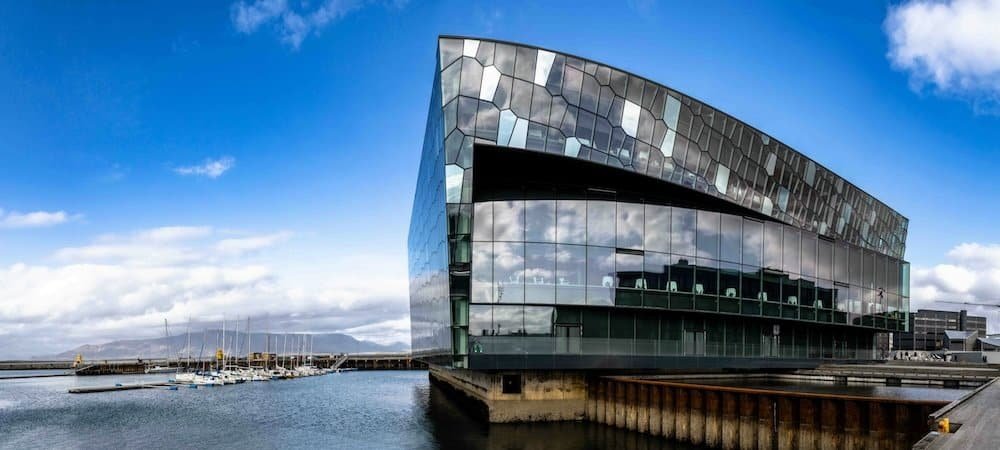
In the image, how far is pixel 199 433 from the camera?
125 ft

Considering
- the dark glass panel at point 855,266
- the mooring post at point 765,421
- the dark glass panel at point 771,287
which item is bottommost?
the mooring post at point 765,421

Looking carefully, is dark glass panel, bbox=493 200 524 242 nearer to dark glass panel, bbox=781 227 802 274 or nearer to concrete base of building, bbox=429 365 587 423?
concrete base of building, bbox=429 365 587 423

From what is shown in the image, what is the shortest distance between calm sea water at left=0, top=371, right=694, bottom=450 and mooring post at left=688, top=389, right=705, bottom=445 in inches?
35.2

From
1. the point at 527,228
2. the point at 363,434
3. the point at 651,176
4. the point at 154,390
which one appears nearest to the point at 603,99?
the point at 651,176

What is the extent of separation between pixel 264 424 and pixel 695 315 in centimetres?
2640

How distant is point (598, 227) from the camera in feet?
128

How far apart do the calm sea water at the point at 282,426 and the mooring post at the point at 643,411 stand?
497mm

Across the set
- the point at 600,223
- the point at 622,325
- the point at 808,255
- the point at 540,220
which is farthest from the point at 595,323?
the point at 808,255

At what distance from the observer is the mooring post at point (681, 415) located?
1172 inches

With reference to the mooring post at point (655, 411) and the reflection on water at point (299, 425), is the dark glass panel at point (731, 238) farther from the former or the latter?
the mooring post at point (655, 411)

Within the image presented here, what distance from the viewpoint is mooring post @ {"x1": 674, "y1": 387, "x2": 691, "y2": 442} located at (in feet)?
97.7

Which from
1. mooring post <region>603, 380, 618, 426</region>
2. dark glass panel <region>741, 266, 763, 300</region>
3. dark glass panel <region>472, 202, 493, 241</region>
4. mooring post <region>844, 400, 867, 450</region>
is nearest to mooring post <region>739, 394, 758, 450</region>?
mooring post <region>844, 400, 867, 450</region>

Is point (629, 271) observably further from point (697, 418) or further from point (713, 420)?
point (713, 420)

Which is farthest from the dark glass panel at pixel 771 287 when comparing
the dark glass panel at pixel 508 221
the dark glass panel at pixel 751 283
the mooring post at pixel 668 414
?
the dark glass panel at pixel 508 221
